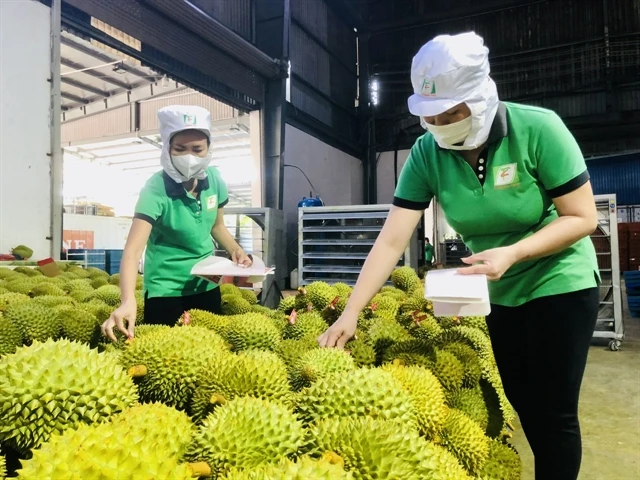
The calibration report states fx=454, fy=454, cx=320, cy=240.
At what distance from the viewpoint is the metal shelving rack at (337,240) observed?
20.7 feet

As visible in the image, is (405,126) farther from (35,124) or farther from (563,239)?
(563,239)

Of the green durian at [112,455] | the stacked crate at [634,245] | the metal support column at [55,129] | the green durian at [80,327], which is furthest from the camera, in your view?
the stacked crate at [634,245]

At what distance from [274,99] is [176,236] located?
810cm

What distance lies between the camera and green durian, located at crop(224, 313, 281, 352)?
1859 millimetres

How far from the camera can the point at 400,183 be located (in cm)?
196

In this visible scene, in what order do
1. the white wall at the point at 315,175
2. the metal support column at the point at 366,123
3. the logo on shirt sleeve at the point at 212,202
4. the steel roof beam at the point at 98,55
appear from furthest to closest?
the metal support column at the point at 366,123
the white wall at the point at 315,175
the steel roof beam at the point at 98,55
the logo on shirt sleeve at the point at 212,202

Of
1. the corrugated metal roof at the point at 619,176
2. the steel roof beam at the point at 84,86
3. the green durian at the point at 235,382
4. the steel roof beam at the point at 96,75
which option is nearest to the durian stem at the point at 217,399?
the green durian at the point at 235,382

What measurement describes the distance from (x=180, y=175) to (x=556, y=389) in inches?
79.0

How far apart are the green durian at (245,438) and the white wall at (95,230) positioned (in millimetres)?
10793

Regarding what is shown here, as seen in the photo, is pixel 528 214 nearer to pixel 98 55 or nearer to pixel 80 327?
pixel 80 327

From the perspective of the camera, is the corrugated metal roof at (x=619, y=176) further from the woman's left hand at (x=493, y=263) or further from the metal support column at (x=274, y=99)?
the woman's left hand at (x=493, y=263)

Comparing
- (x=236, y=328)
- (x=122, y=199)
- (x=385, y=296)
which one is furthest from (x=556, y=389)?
(x=122, y=199)

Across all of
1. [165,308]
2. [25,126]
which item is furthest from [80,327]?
[25,126]

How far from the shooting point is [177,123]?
235 cm
